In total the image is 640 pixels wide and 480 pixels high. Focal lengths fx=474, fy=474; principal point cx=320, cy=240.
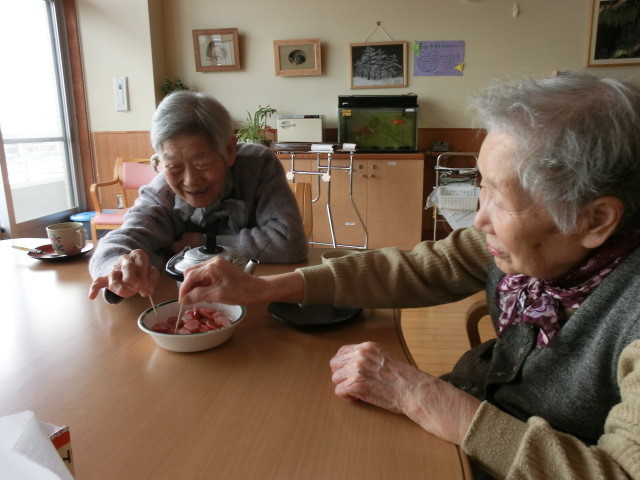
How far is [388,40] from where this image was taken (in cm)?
439

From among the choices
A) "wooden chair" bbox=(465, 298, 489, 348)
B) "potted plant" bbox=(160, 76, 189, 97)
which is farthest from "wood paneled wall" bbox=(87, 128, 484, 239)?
"wooden chair" bbox=(465, 298, 489, 348)

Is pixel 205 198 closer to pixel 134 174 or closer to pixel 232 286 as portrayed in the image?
pixel 232 286

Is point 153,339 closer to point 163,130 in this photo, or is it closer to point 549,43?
point 163,130

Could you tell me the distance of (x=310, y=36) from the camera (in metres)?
4.50

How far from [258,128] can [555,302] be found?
12.5 ft

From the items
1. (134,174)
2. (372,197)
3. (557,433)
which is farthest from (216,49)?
(557,433)

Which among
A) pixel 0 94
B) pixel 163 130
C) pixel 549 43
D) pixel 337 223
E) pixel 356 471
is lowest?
pixel 337 223

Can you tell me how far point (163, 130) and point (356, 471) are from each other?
45.6 inches

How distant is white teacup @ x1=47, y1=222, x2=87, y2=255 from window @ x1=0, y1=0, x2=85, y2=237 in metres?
2.81

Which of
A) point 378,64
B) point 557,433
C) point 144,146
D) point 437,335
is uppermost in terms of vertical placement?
point 378,64

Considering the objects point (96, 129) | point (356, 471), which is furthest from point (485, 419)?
point (96, 129)

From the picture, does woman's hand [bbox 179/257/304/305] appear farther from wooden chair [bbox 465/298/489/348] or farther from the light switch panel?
the light switch panel

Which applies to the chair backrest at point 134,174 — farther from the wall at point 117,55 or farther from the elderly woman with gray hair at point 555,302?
the elderly woman with gray hair at point 555,302

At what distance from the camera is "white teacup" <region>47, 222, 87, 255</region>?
1409 millimetres
